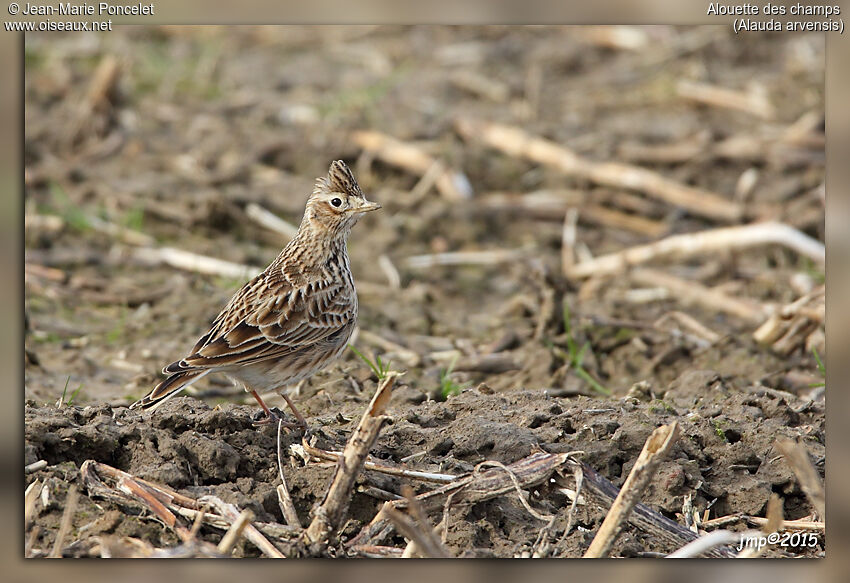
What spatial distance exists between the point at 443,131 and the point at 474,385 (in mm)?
4729

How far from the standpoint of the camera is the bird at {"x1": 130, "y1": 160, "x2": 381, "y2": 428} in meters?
5.43

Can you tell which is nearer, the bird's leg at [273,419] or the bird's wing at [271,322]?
the bird's leg at [273,419]

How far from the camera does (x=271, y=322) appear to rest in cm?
581

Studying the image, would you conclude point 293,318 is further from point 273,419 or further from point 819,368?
point 819,368

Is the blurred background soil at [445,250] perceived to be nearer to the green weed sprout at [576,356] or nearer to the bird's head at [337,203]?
the green weed sprout at [576,356]

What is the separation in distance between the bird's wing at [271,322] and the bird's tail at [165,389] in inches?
1.3

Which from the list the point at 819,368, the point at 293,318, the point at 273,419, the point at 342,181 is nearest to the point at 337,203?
the point at 342,181

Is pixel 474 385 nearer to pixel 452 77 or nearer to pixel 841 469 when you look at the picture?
pixel 841 469

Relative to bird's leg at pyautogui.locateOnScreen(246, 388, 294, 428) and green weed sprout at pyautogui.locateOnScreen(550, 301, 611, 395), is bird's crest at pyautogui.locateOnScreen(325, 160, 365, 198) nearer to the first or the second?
bird's leg at pyautogui.locateOnScreen(246, 388, 294, 428)

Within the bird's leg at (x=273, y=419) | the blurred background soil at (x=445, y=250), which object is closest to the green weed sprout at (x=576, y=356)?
the blurred background soil at (x=445, y=250)

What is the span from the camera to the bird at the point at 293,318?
5426mm

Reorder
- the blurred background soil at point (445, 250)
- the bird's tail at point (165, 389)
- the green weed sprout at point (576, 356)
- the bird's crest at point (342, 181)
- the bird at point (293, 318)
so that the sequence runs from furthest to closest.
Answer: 1. the green weed sprout at point (576, 356)
2. the bird's crest at point (342, 181)
3. the bird at point (293, 318)
4. the bird's tail at point (165, 389)
5. the blurred background soil at point (445, 250)

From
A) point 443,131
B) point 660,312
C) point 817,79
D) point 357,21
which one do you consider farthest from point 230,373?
point 817,79

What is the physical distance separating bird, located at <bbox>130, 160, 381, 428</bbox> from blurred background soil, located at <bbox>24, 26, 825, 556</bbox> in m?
0.22
